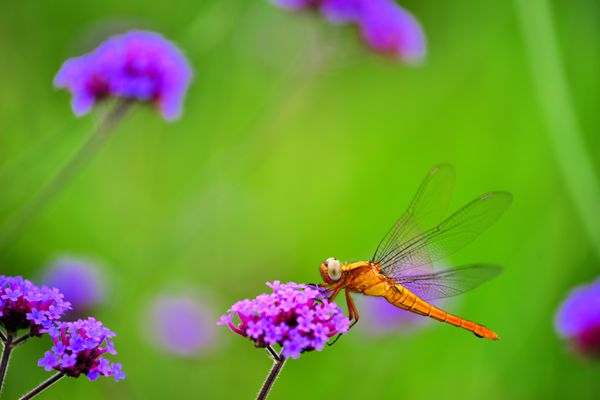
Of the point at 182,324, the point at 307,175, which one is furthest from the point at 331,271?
the point at 307,175

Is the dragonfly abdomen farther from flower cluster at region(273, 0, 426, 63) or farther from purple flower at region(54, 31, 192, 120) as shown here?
flower cluster at region(273, 0, 426, 63)

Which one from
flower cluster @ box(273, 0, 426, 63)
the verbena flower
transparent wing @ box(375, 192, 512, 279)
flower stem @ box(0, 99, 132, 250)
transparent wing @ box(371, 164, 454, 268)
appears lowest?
the verbena flower

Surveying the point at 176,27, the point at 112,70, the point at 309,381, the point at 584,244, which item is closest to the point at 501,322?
the point at 584,244

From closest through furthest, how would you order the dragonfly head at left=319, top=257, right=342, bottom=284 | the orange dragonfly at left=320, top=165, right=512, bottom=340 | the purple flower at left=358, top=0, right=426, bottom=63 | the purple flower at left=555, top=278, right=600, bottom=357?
1. the dragonfly head at left=319, top=257, right=342, bottom=284
2. the orange dragonfly at left=320, top=165, right=512, bottom=340
3. the purple flower at left=555, top=278, right=600, bottom=357
4. the purple flower at left=358, top=0, right=426, bottom=63

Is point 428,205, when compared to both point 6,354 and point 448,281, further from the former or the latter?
point 6,354

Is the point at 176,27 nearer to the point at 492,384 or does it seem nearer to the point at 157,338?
the point at 157,338

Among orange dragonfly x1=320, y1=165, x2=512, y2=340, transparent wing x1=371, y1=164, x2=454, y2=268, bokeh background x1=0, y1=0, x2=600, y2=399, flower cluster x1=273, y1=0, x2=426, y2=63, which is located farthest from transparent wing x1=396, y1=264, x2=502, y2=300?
flower cluster x1=273, y1=0, x2=426, y2=63
